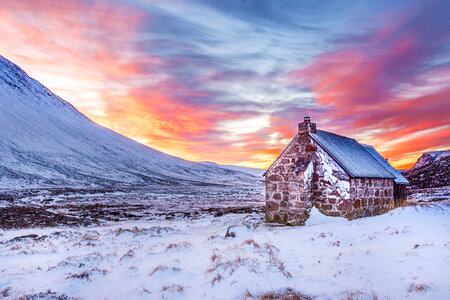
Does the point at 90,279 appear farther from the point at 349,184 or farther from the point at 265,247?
the point at 349,184

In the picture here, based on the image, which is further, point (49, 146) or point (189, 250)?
point (49, 146)

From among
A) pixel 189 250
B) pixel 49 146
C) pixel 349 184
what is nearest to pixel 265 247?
pixel 189 250

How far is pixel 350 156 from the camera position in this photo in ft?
70.8

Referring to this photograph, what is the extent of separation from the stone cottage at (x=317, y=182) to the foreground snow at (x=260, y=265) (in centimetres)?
355

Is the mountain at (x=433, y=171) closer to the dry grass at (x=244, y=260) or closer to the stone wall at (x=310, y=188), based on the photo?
the stone wall at (x=310, y=188)

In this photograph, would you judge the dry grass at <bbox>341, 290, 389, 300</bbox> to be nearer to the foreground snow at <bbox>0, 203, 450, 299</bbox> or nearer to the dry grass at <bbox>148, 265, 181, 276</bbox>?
the foreground snow at <bbox>0, 203, 450, 299</bbox>

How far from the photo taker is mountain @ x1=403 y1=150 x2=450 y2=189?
51.8 metres

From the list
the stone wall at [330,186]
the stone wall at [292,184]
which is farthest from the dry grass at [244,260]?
the stone wall at [330,186]

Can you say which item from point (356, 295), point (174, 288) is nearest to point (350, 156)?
point (356, 295)

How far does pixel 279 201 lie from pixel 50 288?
1375 cm

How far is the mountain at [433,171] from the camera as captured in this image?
Answer: 51.8m

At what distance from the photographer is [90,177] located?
103m

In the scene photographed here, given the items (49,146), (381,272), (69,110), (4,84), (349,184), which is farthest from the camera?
(69,110)

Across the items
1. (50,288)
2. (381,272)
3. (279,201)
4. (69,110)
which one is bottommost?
(50,288)
